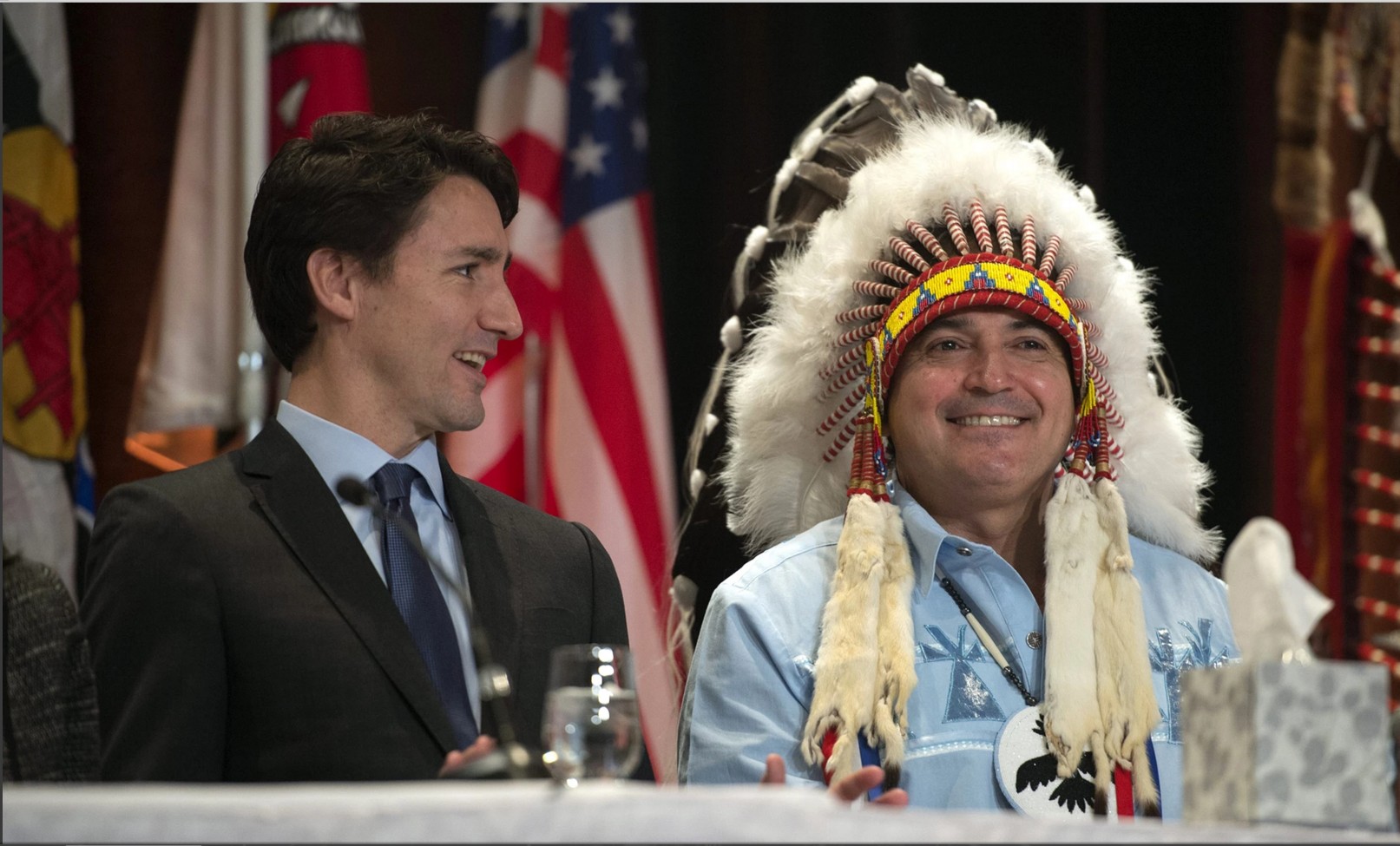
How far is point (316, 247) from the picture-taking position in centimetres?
249

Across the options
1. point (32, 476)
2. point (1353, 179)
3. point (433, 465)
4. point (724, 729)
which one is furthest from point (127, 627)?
point (1353, 179)

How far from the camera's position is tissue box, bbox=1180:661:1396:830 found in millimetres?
1508

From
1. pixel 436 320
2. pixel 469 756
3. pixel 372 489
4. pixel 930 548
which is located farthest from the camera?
pixel 930 548

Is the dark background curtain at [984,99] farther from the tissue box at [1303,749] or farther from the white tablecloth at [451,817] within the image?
the white tablecloth at [451,817]

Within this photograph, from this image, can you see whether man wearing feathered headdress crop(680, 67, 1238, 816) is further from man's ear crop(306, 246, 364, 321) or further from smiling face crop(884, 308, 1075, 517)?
man's ear crop(306, 246, 364, 321)

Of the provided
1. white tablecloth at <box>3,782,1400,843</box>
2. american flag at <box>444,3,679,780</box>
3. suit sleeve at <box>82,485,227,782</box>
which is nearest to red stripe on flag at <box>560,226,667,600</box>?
american flag at <box>444,3,679,780</box>

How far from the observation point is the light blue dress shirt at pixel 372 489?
2273mm

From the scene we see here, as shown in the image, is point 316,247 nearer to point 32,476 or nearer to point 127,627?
point 127,627

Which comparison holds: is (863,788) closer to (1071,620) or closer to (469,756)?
(469,756)

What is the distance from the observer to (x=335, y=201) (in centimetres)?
247

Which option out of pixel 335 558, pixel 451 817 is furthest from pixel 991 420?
pixel 451 817

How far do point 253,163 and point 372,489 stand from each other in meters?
1.86

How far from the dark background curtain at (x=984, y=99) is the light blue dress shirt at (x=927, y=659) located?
186 cm

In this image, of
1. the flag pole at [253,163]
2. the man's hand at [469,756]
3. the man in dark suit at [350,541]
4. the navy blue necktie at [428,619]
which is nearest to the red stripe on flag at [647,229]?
the flag pole at [253,163]
